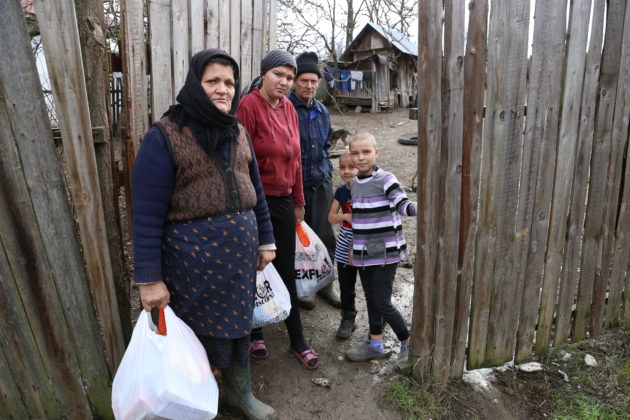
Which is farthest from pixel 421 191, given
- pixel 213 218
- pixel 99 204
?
pixel 99 204

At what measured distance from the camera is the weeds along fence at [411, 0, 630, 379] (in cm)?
230

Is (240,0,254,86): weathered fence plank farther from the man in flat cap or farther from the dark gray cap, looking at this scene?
the dark gray cap

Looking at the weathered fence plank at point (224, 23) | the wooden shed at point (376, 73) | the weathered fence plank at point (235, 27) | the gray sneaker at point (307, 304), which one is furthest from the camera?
the wooden shed at point (376, 73)

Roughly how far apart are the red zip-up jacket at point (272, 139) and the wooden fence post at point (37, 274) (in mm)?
1001

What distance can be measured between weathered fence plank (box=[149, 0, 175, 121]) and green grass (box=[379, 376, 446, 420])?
2098 mm

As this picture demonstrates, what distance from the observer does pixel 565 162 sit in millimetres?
2660

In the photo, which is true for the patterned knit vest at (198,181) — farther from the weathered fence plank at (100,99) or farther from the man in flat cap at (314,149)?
the man in flat cap at (314,149)

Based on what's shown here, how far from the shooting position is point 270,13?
3447 millimetres

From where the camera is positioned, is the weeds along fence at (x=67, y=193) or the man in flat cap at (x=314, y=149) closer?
the weeds along fence at (x=67, y=193)

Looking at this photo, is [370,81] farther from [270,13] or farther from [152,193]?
[152,193]

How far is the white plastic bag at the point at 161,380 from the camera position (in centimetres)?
190

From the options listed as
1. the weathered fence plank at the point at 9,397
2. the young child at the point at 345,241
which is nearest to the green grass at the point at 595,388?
the young child at the point at 345,241

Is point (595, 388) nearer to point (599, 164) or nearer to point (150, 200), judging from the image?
point (599, 164)

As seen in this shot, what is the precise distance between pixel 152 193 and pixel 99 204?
361 mm
